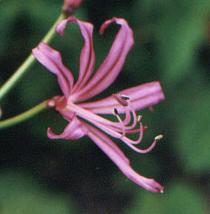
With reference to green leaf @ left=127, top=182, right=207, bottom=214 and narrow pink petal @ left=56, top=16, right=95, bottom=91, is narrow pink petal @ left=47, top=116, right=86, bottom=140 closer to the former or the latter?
narrow pink petal @ left=56, top=16, right=95, bottom=91

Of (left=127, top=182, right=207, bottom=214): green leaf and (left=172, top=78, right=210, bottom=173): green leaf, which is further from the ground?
(left=172, top=78, right=210, bottom=173): green leaf

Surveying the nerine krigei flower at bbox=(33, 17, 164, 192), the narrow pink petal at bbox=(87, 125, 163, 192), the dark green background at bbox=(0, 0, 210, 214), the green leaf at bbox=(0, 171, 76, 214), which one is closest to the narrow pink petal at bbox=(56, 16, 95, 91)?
the nerine krigei flower at bbox=(33, 17, 164, 192)

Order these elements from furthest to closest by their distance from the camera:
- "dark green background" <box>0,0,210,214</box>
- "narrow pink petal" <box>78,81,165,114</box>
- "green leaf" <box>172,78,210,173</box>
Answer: "green leaf" <box>172,78,210,173</box>
"dark green background" <box>0,0,210,214</box>
"narrow pink petal" <box>78,81,165,114</box>

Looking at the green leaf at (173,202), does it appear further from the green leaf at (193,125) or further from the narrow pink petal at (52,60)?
the narrow pink petal at (52,60)

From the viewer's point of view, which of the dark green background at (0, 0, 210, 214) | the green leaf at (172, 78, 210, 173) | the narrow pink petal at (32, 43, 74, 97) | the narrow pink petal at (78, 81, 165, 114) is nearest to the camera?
the narrow pink petal at (32, 43, 74, 97)

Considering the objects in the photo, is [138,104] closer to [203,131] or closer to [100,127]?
[100,127]

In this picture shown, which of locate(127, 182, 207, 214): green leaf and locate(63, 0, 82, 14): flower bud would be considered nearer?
locate(63, 0, 82, 14): flower bud

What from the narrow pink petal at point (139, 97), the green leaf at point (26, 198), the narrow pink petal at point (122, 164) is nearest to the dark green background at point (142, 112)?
the green leaf at point (26, 198)
